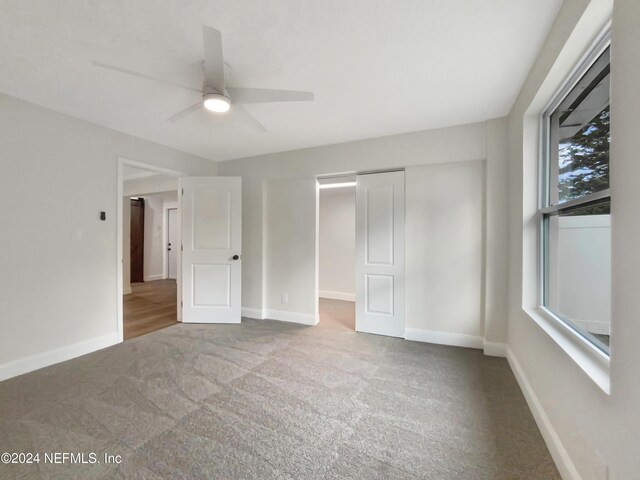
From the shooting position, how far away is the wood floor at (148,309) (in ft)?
12.0

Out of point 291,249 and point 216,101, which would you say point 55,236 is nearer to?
point 216,101

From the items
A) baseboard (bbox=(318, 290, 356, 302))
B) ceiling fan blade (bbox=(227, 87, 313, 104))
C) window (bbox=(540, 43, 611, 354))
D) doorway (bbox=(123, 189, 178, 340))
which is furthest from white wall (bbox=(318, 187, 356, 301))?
window (bbox=(540, 43, 611, 354))

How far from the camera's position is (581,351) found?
1.38 m

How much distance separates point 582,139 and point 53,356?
4.42 meters

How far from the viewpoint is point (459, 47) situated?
172 centimetres

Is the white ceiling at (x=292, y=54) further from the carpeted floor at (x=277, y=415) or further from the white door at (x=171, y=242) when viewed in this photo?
the white door at (x=171, y=242)

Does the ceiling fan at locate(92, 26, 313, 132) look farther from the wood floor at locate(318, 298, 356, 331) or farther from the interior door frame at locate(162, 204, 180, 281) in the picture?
the interior door frame at locate(162, 204, 180, 281)

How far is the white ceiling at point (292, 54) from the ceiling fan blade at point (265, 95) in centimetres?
17

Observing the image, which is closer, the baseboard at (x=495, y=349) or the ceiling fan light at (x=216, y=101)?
the ceiling fan light at (x=216, y=101)

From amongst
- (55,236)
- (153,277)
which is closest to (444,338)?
(55,236)

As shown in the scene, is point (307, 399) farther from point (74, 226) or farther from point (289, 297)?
point (74, 226)

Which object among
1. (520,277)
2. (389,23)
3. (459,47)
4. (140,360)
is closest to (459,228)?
(520,277)
